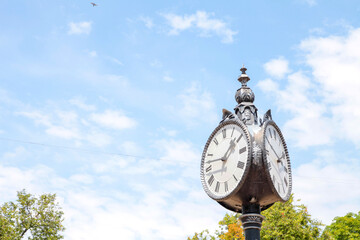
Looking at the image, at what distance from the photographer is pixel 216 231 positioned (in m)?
26.2

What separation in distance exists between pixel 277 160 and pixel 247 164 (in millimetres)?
905

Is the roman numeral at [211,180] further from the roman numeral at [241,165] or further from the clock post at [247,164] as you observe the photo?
the roman numeral at [241,165]

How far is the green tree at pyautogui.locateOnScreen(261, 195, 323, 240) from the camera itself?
23.6 meters

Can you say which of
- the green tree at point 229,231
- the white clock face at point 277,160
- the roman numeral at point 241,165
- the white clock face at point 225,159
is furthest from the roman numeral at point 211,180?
the green tree at point 229,231

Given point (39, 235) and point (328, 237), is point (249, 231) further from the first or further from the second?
point (39, 235)

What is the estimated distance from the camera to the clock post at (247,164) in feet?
21.2

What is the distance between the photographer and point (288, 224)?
78.5ft

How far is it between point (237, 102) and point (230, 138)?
0.76 meters

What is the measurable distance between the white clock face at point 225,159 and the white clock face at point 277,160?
345mm

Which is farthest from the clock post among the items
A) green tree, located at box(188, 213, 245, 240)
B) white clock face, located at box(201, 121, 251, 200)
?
green tree, located at box(188, 213, 245, 240)

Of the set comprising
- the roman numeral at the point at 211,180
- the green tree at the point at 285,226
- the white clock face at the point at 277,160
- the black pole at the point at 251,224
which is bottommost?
the black pole at the point at 251,224

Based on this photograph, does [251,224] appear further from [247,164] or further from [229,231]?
[229,231]

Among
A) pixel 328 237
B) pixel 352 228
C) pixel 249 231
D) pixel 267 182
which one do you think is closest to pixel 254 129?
pixel 267 182

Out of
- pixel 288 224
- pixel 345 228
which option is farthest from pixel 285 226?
pixel 345 228
